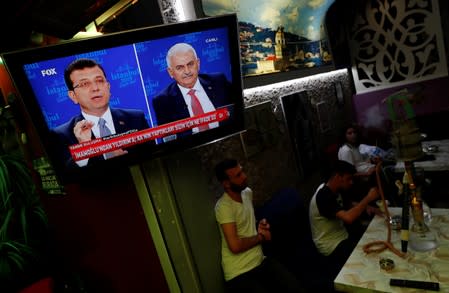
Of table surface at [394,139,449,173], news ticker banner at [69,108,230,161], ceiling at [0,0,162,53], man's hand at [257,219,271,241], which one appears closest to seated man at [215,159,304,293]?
man's hand at [257,219,271,241]

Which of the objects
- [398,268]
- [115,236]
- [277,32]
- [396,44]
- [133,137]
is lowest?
[398,268]

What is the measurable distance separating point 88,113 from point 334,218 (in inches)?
96.1

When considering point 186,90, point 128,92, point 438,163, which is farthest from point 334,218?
point 128,92

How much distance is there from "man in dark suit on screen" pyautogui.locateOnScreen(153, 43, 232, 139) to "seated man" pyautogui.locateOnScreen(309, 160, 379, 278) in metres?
1.45

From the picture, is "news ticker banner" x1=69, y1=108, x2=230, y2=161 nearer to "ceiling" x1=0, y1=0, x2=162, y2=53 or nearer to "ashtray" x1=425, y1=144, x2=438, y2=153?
"ceiling" x1=0, y1=0, x2=162, y2=53

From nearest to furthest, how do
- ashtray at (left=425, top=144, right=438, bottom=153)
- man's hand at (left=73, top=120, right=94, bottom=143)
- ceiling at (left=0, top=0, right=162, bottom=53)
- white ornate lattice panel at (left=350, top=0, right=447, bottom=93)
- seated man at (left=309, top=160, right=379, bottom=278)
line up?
1. man's hand at (left=73, top=120, right=94, bottom=143)
2. ceiling at (left=0, top=0, right=162, bottom=53)
3. seated man at (left=309, top=160, right=379, bottom=278)
4. ashtray at (left=425, top=144, right=438, bottom=153)
5. white ornate lattice panel at (left=350, top=0, right=447, bottom=93)

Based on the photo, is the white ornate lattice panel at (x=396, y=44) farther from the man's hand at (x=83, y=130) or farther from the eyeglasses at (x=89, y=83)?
the man's hand at (x=83, y=130)

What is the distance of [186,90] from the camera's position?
2115mm

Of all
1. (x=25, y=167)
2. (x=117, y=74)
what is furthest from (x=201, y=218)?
(x=25, y=167)

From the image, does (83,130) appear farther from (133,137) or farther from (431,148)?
(431,148)

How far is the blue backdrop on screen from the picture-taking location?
173 cm

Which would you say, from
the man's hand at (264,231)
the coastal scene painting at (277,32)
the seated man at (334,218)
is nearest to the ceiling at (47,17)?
the coastal scene painting at (277,32)

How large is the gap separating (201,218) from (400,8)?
661 cm

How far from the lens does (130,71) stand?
1.93 meters
